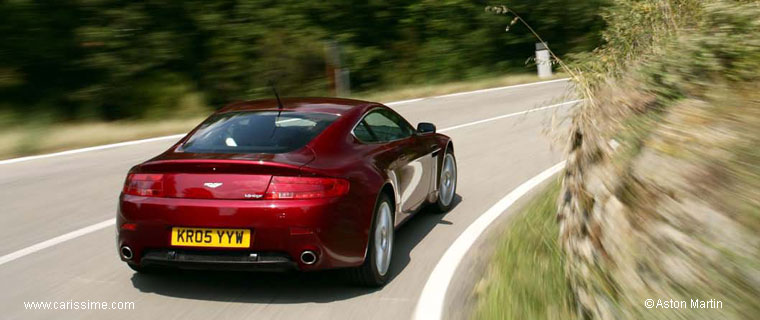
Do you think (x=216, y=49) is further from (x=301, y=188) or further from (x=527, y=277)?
(x=527, y=277)

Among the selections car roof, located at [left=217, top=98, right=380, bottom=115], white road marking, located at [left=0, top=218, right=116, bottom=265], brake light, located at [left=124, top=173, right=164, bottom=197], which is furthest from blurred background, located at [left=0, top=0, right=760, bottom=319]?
white road marking, located at [left=0, top=218, right=116, bottom=265]

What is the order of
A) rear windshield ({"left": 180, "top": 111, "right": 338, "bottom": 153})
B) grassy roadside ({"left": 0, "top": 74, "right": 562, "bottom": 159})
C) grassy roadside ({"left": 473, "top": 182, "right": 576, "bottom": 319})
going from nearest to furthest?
grassy roadside ({"left": 473, "top": 182, "right": 576, "bottom": 319})
rear windshield ({"left": 180, "top": 111, "right": 338, "bottom": 153})
grassy roadside ({"left": 0, "top": 74, "right": 562, "bottom": 159})

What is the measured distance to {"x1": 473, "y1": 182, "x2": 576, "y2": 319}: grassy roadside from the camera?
4727 millimetres

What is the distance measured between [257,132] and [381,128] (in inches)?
53.8

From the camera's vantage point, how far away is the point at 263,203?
16.6ft

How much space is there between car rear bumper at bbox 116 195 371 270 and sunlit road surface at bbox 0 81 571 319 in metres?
0.34

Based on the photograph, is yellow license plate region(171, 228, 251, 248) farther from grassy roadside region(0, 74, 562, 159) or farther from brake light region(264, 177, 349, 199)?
grassy roadside region(0, 74, 562, 159)

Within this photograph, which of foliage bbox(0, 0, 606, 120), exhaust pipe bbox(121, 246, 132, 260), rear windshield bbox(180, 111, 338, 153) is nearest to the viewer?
exhaust pipe bbox(121, 246, 132, 260)

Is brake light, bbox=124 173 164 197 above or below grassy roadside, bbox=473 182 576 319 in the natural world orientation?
above

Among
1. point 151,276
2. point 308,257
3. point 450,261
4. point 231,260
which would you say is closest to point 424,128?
point 450,261

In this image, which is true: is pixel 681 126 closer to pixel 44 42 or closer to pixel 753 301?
pixel 753 301

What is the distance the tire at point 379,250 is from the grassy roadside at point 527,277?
71 cm

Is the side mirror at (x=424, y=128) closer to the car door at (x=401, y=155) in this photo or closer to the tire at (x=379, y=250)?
the car door at (x=401, y=155)

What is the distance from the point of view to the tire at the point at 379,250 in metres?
5.54
